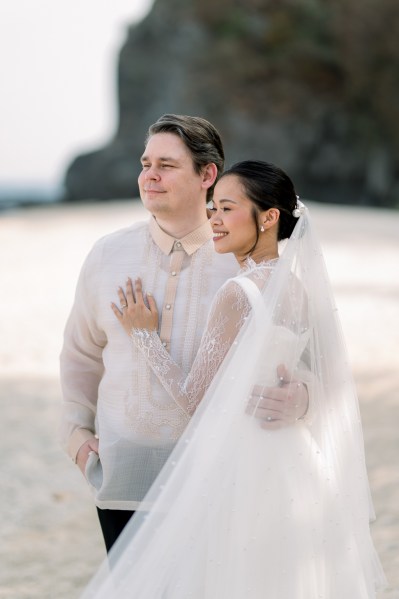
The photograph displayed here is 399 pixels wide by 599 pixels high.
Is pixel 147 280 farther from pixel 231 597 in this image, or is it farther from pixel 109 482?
pixel 231 597

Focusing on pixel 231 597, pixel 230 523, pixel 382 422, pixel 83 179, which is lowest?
pixel 83 179

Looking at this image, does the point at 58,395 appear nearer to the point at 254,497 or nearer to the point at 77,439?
the point at 77,439

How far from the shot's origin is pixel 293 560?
2150 millimetres

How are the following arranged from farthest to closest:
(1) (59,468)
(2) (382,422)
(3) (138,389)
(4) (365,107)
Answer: (4) (365,107) → (2) (382,422) → (1) (59,468) → (3) (138,389)

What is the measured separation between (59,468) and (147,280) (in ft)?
9.42

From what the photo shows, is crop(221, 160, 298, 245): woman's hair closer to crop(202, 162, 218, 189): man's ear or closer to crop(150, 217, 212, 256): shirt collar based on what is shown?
crop(202, 162, 218, 189): man's ear

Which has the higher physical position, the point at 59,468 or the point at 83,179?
the point at 59,468

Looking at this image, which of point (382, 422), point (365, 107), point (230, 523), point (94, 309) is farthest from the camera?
point (365, 107)

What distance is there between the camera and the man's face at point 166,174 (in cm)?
234

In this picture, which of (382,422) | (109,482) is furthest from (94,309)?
(382,422)

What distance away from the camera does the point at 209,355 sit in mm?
2166

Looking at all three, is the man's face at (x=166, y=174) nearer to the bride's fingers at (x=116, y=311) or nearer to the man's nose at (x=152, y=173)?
the man's nose at (x=152, y=173)

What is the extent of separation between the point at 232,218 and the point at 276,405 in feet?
1.53

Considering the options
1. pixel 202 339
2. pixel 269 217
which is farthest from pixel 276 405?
pixel 269 217
